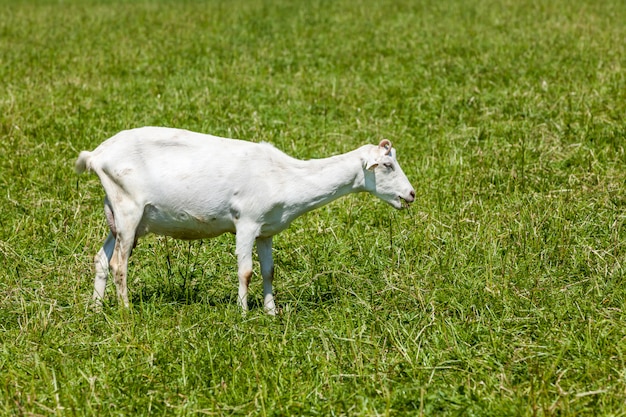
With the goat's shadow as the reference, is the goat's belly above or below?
above

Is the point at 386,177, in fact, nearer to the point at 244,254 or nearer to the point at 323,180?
the point at 323,180

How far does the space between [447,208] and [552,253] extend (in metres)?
1.54

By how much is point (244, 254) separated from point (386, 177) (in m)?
1.13

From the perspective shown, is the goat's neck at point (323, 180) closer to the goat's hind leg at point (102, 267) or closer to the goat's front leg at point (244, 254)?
the goat's front leg at point (244, 254)

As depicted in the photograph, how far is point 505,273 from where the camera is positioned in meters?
6.52

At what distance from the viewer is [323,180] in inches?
253

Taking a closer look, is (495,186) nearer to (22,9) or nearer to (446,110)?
(446,110)

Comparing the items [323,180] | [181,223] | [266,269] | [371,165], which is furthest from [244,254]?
[371,165]

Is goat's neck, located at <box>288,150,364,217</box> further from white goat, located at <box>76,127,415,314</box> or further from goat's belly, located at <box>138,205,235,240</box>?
goat's belly, located at <box>138,205,235,240</box>

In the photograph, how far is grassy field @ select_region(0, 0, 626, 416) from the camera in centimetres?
504

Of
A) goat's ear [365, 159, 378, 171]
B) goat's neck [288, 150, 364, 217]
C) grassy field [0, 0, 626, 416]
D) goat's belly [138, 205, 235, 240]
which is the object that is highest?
goat's ear [365, 159, 378, 171]

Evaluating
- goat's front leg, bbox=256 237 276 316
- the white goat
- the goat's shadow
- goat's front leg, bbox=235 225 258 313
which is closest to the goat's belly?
the white goat

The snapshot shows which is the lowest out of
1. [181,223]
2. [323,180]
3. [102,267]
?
[102,267]

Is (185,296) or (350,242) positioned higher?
(185,296)
